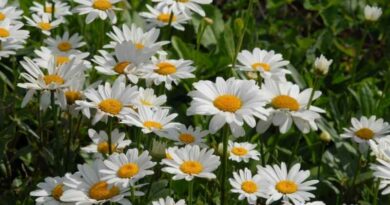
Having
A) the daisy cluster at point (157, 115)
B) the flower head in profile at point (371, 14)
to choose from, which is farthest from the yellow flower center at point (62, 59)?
the flower head in profile at point (371, 14)

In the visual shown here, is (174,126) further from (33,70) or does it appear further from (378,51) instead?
(378,51)

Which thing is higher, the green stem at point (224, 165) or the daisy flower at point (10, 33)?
the daisy flower at point (10, 33)

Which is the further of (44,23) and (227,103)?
(44,23)

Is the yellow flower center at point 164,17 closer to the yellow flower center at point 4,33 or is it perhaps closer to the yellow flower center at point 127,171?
the yellow flower center at point 4,33

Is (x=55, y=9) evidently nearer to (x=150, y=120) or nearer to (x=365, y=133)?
(x=150, y=120)

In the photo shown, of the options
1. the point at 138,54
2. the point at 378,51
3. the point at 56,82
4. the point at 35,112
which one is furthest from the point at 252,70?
the point at 378,51

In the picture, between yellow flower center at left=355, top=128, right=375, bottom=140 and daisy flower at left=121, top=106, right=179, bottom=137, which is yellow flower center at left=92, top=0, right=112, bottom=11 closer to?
daisy flower at left=121, top=106, right=179, bottom=137

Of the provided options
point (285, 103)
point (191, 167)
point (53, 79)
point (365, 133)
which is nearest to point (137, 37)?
point (53, 79)
